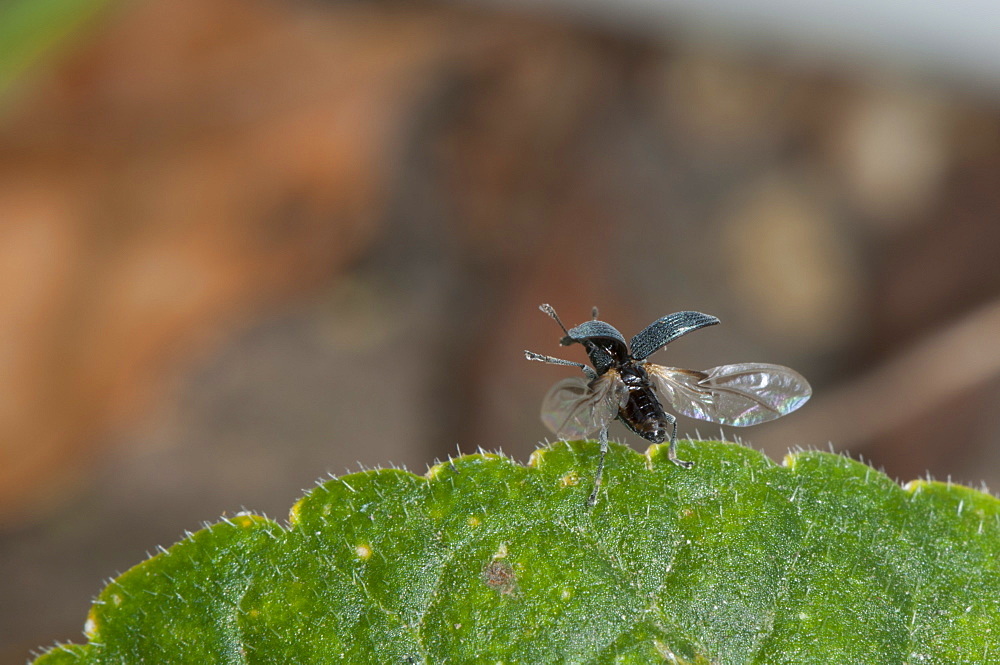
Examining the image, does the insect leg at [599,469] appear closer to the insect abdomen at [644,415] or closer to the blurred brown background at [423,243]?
the insect abdomen at [644,415]

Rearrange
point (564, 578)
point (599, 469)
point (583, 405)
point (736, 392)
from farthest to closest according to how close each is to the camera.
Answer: point (736, 392), point (583, 405), point (599, 469), point (564, 578)

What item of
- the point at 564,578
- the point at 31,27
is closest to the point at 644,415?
the point at 564,578

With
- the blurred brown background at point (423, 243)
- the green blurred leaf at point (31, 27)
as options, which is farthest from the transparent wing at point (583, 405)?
the green blurred leaf at point (31, 27)

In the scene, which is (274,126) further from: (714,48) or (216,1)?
(714,48)

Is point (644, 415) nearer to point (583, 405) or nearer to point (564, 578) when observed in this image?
point (583, 405)

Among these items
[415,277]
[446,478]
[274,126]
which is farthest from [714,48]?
[446,478]

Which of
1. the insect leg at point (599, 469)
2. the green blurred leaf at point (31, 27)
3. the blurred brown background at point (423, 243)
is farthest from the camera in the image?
the blurred brown background at point (423, 243)

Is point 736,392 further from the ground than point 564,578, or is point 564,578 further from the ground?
point 736,392
